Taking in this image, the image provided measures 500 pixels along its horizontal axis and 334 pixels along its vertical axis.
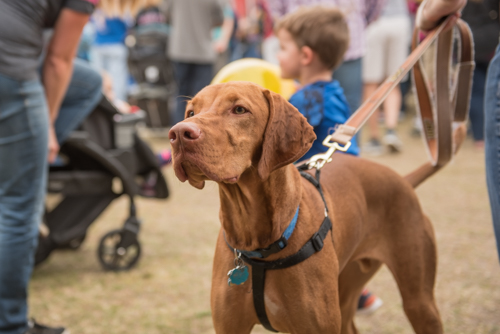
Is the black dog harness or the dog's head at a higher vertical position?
the dog's head

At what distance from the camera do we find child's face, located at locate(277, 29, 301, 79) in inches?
119

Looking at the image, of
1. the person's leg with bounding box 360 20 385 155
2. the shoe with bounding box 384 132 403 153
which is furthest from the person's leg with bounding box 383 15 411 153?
the person's leg with bounding box 360 20 385 155

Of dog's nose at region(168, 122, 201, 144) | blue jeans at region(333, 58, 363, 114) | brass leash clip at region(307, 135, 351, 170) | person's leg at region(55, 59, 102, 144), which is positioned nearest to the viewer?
dog's nose at region(168, 122, 201, 144)

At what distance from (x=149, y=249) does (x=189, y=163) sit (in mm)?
3019

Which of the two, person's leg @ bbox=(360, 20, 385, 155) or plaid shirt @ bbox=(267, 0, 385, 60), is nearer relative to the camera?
plaid shirt @ bbox=(267, 0, 385, 60)

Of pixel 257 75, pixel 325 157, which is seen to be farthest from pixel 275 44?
pixel 325 157

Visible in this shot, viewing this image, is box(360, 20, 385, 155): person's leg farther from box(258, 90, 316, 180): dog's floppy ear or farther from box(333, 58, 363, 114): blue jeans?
box(258, 90, 316, 180): dog's floppy ear

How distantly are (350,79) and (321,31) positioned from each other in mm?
Answer: 1371

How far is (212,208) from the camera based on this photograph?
555 centimetres

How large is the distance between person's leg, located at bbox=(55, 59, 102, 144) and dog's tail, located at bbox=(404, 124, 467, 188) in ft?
7.10

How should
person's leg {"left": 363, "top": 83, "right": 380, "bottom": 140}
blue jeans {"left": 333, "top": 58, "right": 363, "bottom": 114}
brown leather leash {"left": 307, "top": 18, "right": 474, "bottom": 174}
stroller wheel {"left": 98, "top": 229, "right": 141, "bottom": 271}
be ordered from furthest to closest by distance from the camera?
person's leg {"left": 363, "top": 83, "right": 380, "bottom": 140}
blue jeans {"left": 333, "top": 58, "right": 363, "bottom": 114}
stroller wheel {"left": 98, "top": 229, "right": 141, "bottom": 271}
brown leather leash {"left": 307, "top": 18, "right": 474, "bottom": 174}

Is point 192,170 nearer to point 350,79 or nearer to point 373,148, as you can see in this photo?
point 350,79

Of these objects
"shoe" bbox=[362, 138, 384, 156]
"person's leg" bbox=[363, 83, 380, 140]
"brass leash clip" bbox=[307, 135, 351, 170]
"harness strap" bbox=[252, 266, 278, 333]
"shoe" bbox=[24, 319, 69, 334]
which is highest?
"brass leash clip" bbox=[307, 135, 351, 170]

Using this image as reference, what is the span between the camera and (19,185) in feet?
8.47
